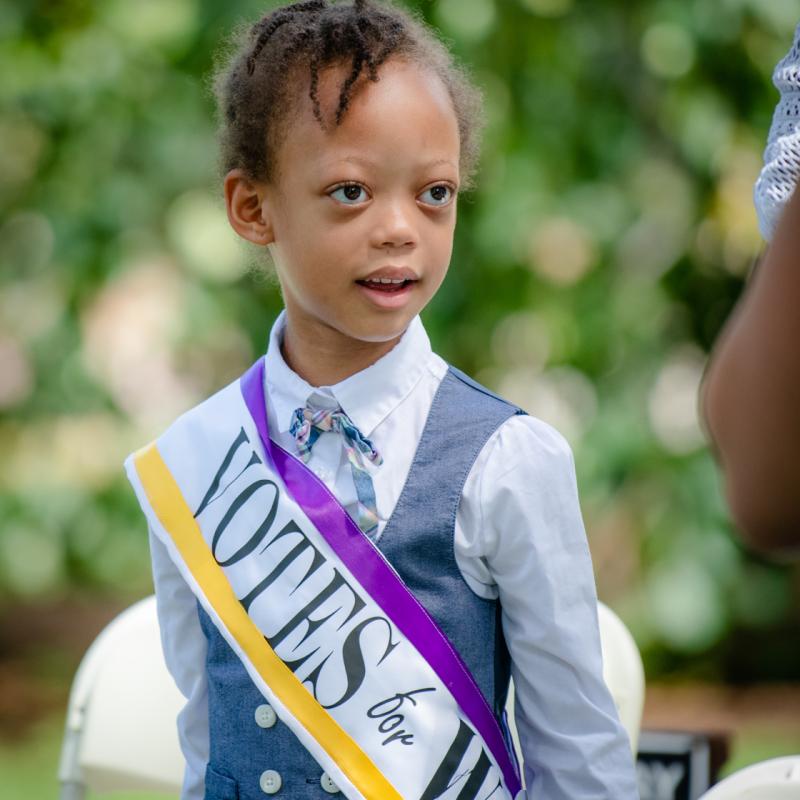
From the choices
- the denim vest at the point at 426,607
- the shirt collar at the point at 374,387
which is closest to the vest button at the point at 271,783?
the denim vest at the point at 426,607

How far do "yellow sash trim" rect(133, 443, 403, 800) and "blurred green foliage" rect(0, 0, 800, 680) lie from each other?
5.25 ft

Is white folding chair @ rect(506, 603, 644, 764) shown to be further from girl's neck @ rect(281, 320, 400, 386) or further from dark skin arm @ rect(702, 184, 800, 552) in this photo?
dark skin arm @ rect(702, 184, 800, 552)

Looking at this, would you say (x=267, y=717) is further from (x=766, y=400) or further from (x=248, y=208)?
(x=766, y=400)

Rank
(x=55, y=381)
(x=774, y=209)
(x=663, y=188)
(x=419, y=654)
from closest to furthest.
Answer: (x=774, y=209) < (x=419, y=654) < (x=663, y=188) < (x=55, y=381)

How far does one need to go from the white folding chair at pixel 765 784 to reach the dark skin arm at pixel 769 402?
0.52 metres

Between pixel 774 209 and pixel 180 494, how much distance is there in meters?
0.67

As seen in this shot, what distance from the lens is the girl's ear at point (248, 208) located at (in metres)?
1.36

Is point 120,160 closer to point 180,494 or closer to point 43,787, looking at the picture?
point 43,787

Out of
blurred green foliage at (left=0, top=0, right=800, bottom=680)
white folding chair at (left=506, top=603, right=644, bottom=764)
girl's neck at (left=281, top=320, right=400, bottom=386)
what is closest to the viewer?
girl's neck at (left=281, top=320, right=400, bottom=386)

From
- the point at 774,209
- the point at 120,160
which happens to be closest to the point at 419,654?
the point at 774,209

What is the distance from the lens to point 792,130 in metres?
0.99

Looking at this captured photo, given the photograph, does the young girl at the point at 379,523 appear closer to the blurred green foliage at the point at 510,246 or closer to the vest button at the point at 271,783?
the vest button at the point at 271,783

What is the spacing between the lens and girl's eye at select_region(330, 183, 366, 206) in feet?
4.10

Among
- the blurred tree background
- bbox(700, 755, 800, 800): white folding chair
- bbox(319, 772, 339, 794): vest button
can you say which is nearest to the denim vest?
bbox(319, 772, 339, 794): vest button
